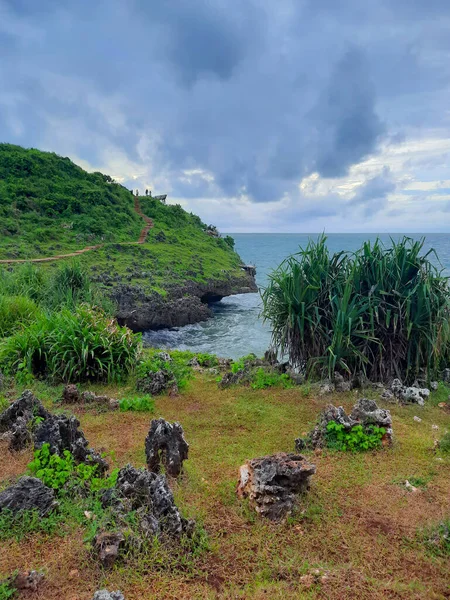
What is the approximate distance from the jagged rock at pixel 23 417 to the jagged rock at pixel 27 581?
7.57ft

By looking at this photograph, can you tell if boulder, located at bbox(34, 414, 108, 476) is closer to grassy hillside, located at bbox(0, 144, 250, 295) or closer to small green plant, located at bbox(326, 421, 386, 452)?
small green plant, located at bbox(326, 421, 386, 452)

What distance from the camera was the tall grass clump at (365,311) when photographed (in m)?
7.62

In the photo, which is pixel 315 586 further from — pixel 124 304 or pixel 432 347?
pixel 124 304


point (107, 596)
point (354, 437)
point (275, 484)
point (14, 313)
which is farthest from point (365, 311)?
point (14, 313)

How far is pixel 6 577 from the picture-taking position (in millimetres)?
2762

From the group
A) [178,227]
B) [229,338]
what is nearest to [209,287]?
[229,338]

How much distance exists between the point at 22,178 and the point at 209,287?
62.3ft

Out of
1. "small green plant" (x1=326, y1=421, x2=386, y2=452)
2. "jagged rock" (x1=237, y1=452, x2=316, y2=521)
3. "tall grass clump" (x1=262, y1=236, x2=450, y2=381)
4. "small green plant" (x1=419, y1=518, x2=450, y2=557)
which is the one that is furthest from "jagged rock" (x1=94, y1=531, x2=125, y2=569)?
"tall grass clump" (x1=262, y1=236, x2=450, y2=381)

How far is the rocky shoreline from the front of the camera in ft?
66.7

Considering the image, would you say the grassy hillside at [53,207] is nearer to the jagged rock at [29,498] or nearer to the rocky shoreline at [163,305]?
the rocky shoreline at [163,305]

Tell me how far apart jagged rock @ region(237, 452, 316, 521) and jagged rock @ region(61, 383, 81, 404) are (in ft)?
12.8

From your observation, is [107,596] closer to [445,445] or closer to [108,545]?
[108,545]

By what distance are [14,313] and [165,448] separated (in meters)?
7.37

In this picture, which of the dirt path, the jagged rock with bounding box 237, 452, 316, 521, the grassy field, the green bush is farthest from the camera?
the dirt path
